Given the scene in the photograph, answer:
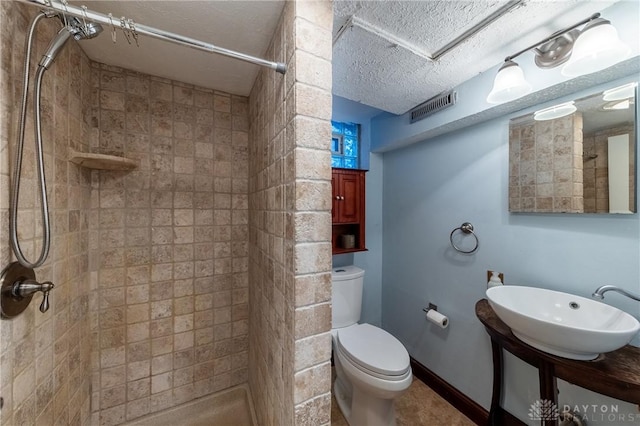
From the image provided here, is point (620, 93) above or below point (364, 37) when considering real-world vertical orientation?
below

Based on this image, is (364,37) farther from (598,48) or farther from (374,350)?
(374,350)

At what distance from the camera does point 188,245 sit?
53.9 inches

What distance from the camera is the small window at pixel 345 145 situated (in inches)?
85.3

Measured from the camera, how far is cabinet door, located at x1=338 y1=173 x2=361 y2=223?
6.21 feet

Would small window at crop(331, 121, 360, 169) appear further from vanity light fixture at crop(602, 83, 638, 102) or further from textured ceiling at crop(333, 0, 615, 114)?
vanity light fixture at crop(602, 83, 638, 102)

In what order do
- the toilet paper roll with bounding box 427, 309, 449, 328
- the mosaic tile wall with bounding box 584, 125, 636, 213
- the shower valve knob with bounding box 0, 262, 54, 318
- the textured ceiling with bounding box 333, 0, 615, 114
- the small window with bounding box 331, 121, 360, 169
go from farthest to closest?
the small window with bounding box 331, 121, 360, 169 < the toilet paper roll with bounding box 427, 309, 449, 328 < the mosaic tile wall with bounding box 584, 125, 636, 213 < the textured ceiling with bounding box 333, 0, 615, 114 < the shower valve knob with bounding box 0, 262, 54, 318

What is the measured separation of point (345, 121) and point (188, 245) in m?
1.72

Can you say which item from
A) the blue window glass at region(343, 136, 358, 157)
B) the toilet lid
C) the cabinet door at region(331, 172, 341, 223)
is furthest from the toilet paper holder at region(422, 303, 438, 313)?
the blue window glass at region(343, 136, 358, 157)

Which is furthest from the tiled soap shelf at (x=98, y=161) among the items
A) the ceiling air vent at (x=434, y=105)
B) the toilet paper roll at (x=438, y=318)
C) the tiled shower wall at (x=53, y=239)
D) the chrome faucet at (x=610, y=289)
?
the chrome faucet at (x=610, y=289)

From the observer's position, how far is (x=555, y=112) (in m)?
1.18

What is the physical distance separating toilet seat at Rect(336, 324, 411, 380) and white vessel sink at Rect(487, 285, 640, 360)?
600mm

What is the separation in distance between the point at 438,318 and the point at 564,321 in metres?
0.67

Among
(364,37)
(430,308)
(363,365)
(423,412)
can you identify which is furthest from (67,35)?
(423,412)

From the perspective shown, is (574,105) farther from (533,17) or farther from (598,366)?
(598,366)
